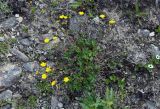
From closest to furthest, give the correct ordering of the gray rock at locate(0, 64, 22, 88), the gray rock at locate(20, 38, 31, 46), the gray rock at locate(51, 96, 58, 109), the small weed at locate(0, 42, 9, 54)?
the gray rock at locate(51, 96, 58, 109) < the gray rock at locate(0, 64, 22, 88) < the small weed at locate(0, 42, 9, 54) < the gray rock at locate(20, 38, 31, 46)

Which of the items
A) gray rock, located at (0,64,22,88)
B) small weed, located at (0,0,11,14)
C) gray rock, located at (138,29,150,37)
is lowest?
gray rock, located at (0,64,22,88)

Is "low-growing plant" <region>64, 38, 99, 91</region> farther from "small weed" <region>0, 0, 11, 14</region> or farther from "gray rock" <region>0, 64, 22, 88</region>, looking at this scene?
"small weed" <region>0, 0, 11, 14</region>

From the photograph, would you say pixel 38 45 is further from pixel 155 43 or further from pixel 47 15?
pixel 155 43

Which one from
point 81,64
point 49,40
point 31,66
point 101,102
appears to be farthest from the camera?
point 49,40

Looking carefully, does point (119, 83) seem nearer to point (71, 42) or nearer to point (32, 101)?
point (71, 42)

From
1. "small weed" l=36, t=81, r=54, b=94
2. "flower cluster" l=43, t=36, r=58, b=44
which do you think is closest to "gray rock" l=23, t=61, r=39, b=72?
"small weed" l=36, t=81, r=54, b=94

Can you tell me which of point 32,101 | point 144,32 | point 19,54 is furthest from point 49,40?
point 144,32

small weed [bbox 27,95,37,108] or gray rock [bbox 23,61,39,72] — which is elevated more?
gray rock [bbox 23,61,39,72]
